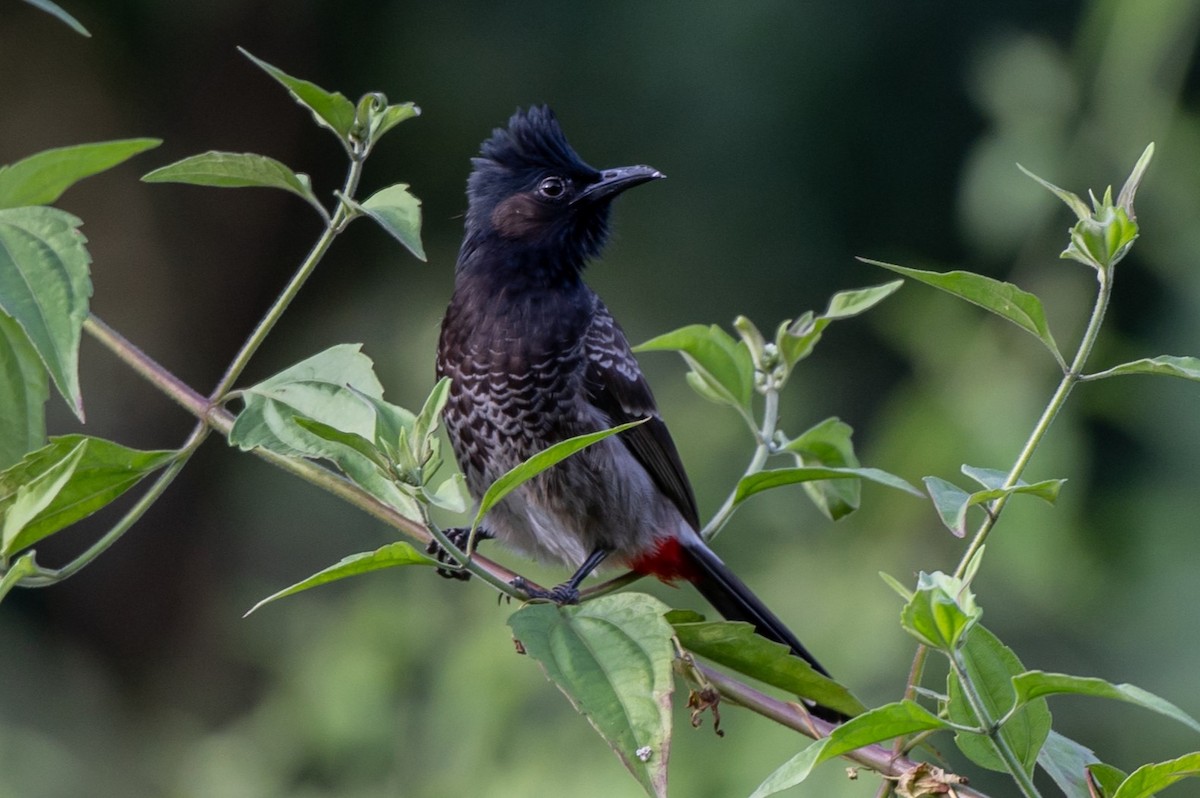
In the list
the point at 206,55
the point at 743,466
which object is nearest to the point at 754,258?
the point at 743,466

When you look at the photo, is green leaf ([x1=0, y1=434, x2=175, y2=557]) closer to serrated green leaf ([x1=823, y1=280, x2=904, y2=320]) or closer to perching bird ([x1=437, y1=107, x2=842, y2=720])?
serrated green leaf ([x1=823, y1=280, x2=904, y2=320])

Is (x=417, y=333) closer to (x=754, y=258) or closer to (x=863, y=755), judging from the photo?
(x=754, y=258)

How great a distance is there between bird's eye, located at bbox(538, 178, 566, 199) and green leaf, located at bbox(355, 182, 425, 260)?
1781 millimetres

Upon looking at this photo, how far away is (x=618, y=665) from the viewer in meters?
1.57

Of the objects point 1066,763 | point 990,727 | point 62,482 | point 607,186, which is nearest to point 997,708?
point 990,727

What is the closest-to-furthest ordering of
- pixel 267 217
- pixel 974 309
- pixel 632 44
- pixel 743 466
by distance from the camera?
pixel 974 309 < pixel 743 466 < pixel 632 44 < pixel 267 217

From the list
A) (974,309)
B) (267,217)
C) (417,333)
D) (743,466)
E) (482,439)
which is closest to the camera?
(482,439)

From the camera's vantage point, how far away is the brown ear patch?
3625 mm

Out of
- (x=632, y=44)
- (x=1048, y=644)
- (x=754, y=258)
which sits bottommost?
(x=1048, y=644)

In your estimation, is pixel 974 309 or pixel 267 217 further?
pixel 267 217

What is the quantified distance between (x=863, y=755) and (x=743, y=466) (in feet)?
13.0

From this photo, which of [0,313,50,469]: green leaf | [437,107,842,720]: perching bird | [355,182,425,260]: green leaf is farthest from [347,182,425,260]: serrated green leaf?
[437,107,842,720]: perching bird

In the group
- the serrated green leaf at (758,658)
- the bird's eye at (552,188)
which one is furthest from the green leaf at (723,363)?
the bird's eye at (552,188)

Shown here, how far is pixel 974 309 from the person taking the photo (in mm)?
5164
